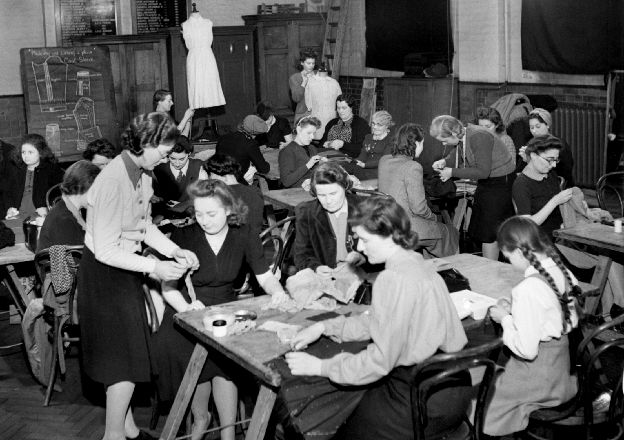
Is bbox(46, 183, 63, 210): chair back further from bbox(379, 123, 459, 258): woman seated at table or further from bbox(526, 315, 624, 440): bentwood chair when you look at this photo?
bbox(526, 315, 624, 440): bentwood chair

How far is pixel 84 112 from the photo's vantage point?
11062 mm

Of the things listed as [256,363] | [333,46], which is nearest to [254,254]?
[256,363]

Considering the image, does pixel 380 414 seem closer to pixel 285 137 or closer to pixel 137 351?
pixel 137 351

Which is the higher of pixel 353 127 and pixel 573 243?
pixel 353 127

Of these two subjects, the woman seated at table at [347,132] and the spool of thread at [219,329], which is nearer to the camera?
the spool of thread at [219,329]

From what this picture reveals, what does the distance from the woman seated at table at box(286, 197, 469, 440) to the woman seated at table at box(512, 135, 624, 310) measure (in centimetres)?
235

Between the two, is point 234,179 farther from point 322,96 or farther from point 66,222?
point 322,96

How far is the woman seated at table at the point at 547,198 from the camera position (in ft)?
17.0

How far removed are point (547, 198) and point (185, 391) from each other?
289 centimetres

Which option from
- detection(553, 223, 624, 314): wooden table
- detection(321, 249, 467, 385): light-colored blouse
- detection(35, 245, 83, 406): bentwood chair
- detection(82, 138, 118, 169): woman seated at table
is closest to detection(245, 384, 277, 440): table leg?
detection(321, 249, 467, 385): light-colored blouse

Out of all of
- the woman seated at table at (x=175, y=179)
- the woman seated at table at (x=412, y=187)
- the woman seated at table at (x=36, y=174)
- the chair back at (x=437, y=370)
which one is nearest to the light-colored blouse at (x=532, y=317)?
the chair back at (x=437, y=370)

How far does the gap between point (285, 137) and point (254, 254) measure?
18.3 feet

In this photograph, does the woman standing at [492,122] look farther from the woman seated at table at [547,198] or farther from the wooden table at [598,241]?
the wooden table at [598,241]

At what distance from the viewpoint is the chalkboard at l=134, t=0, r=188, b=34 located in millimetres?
12414
